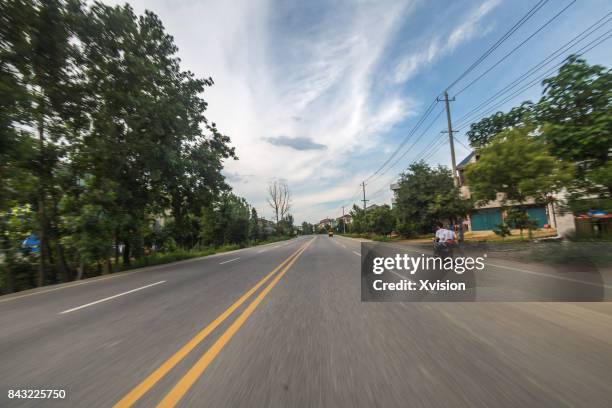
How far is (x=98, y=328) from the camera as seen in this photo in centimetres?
456

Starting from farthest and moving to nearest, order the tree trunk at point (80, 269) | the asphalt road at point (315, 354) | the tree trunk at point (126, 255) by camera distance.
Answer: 1. the tree trunk at point (126, 255)
2. the tree trunk at point (80, 269)
3. the asphalt road at point (315, 354)

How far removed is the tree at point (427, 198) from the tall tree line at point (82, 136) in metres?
15.2

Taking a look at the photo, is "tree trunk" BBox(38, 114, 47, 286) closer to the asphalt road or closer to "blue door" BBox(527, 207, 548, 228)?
the asphalt road

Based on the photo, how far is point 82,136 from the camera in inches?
545

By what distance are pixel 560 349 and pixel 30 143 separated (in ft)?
44.4

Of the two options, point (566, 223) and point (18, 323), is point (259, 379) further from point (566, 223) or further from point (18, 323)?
point (566, 223)

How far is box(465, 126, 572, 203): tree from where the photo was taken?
10125 mm

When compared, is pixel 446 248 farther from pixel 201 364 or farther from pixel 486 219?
pixel 486 219

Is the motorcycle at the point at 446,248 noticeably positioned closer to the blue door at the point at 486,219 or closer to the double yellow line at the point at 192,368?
the double yellow line at the point at 192,368

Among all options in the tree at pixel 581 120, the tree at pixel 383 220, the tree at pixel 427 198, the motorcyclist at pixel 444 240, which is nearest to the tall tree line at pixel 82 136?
the motorcyclist at pixel 444 240

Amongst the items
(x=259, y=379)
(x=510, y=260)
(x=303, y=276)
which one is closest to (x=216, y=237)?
(x=303, y=276)

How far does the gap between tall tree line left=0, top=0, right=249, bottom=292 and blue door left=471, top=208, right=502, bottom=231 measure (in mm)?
32340

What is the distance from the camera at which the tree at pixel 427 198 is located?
61.3 feet

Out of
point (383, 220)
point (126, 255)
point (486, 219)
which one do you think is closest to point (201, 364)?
point (126, 255)
